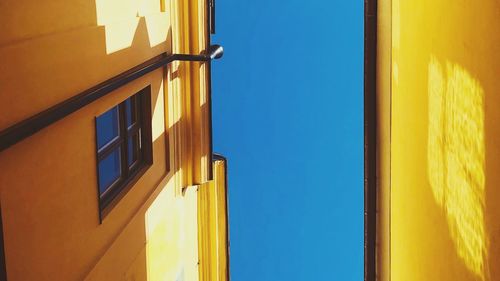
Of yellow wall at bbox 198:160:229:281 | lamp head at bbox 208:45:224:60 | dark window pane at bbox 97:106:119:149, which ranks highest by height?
lamp head at bbox 208:45:224:60

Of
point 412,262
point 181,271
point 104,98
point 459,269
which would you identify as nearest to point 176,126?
point 181,271

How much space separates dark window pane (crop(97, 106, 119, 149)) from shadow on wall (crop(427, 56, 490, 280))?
12.8 feet

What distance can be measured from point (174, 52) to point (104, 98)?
3645 millimetres

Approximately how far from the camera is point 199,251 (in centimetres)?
1252

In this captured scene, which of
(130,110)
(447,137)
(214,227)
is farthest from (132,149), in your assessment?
(214,227)

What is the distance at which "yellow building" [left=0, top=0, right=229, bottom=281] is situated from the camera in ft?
16.2

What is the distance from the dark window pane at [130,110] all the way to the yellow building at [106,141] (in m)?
0.03

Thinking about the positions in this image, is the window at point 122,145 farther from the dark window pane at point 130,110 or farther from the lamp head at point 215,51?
the lamp head at point 215,51

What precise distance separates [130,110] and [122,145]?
2.14 ft

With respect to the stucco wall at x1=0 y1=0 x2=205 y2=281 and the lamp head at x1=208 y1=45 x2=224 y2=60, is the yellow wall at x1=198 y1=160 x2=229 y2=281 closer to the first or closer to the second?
the lamp head at x1=208 y1=45 x2=224 y2=60

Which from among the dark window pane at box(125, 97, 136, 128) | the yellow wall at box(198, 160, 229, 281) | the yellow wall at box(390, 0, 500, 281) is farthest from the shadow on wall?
the yellow wall at box(198, 160, 229, 281)

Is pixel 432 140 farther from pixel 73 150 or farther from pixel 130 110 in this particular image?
pixel 73 150

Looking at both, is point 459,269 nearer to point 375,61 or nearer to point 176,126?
point 176,126

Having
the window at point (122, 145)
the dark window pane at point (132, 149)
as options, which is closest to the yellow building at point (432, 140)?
the window at point (122, 145)
